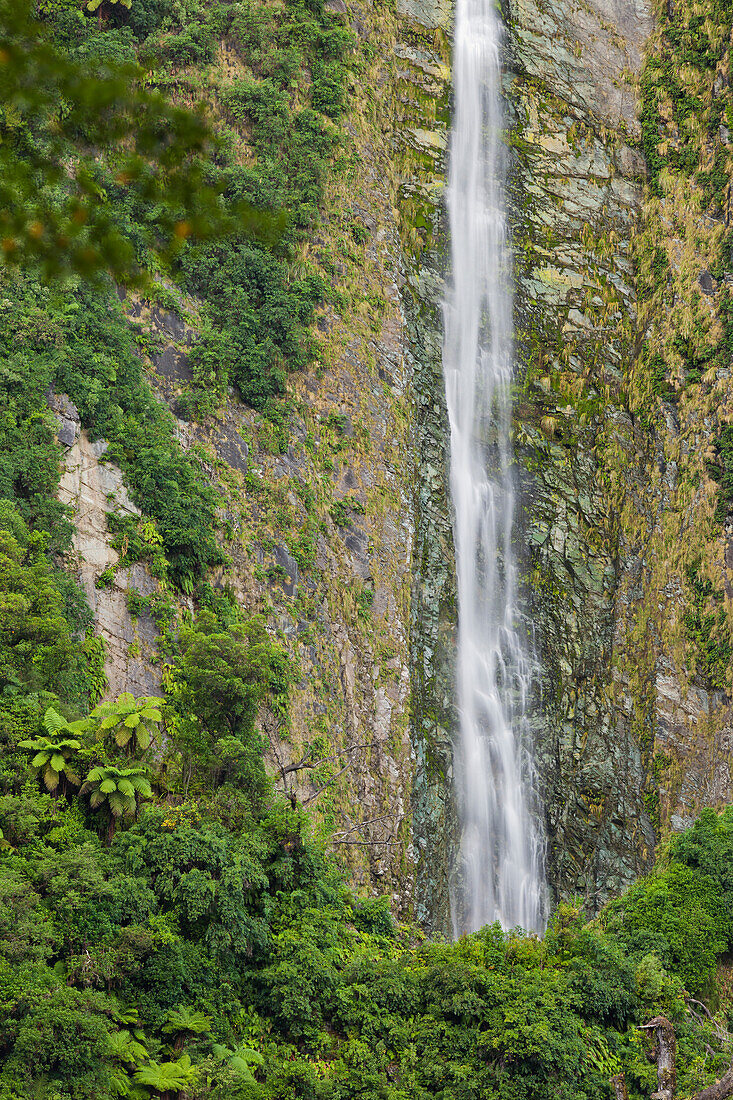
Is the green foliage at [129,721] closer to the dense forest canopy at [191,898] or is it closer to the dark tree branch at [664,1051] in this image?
the dense forest canopy at [191,898]

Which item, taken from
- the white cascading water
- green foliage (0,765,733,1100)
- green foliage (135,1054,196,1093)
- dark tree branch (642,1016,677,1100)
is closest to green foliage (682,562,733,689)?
the white cascading water

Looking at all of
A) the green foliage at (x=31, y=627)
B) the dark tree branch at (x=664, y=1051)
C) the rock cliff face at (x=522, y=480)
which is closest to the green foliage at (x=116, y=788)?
the green foliage at (x=31, y=627)

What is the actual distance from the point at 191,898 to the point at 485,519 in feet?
61.0

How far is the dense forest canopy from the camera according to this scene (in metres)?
11.2

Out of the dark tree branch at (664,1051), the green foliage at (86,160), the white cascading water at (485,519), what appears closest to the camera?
the green foliage at (86,160)

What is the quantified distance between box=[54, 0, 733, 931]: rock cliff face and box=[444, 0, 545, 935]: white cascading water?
2.11 feet

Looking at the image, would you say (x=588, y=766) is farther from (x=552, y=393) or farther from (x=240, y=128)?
(x=240, y=128)

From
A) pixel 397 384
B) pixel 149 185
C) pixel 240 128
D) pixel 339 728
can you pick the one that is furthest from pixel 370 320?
pixel 149 185

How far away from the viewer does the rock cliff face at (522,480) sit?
22438 millimetres

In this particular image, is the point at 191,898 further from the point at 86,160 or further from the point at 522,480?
the point at 522,480

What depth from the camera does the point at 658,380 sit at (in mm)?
31516

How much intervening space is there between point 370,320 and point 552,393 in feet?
24.2

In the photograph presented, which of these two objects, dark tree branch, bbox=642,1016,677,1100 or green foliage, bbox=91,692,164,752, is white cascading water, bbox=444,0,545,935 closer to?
dark tree branch, bbox=642,1016,677,1100

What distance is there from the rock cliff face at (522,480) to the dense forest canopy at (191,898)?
1.31 metres
